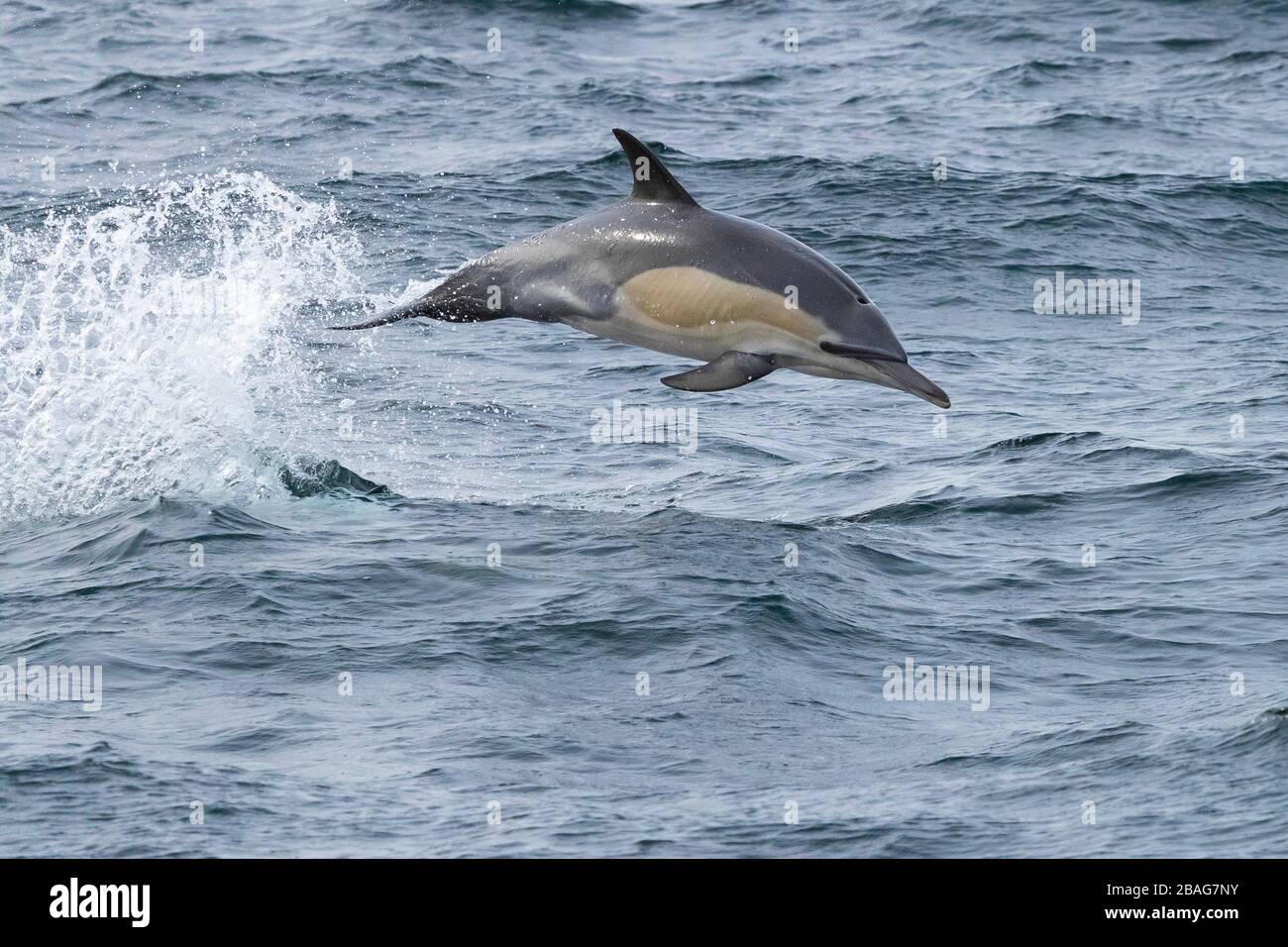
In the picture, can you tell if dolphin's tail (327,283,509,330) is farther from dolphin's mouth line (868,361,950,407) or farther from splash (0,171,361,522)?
splash (0,171,361,522)

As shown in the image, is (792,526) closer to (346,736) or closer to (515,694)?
(515,694)

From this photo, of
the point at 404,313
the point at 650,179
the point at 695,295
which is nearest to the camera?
the point at 695,295

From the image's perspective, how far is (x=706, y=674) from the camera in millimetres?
9859

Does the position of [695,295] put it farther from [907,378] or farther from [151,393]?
[151,393]

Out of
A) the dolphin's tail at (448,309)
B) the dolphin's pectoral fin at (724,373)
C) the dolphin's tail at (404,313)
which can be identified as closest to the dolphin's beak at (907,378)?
the dolphin's pectoral fin at (724,373)

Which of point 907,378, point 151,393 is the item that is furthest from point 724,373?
point 151,393

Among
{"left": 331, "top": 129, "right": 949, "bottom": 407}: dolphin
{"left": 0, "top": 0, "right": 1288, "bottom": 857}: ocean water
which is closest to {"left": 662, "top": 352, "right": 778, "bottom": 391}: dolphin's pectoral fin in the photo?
{"left": 331, "top": 129, "right": 949, "bottom": 407}: dolphin

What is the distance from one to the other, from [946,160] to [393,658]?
1548 centimetres

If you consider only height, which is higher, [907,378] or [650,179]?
[650,179]

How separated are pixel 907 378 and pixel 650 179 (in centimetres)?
164

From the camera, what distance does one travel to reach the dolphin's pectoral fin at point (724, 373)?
31.1ft

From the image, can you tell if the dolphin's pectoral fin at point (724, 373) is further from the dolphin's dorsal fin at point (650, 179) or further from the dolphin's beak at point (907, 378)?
the dolphin's dorsal fin at point (650, 179)

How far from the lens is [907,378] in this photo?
956 cm
